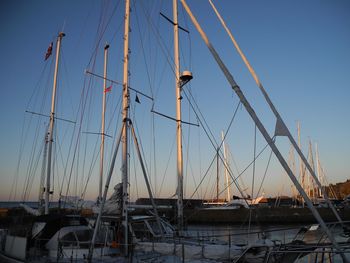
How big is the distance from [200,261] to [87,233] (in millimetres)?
7250

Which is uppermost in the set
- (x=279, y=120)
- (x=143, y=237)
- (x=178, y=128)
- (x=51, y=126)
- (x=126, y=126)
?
(x=51, y=126)

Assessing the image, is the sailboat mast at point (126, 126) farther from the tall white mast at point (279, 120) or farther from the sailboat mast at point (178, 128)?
the tall white mast at point (279, 120)

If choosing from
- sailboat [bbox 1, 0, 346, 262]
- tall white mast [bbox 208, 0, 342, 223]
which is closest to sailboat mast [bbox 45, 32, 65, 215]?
sailboat [bbox 1, 0, 346, 262]

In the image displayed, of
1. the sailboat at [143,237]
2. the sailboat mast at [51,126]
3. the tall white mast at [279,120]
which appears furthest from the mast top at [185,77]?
the sailboat mast at [51,126]

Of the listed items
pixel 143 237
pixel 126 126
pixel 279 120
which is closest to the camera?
pixel 279 120

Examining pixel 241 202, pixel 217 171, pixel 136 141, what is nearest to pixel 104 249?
pixel 136 141

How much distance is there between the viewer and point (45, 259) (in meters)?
14.1

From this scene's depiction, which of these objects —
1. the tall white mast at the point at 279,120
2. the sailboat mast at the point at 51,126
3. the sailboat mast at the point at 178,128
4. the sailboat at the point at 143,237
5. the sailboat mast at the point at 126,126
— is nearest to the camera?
the tall white mast at the point at 279,120

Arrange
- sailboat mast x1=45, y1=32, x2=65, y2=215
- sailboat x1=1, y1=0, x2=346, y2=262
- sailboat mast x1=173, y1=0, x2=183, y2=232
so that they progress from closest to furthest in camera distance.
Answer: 1. sailboat x1=1, y1=0, x2=346, y2=262
2. sailboat mast x1=173, y1=0, x2=183, y2=232
3. sailboat mast x1=45, y1=32, x2=65, y2=215

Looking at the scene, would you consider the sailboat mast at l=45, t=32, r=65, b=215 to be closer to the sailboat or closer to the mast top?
the sailboat

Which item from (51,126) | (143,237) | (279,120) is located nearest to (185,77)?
(143,237)

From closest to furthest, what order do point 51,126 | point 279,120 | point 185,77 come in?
1. point 279,120
2. point 185,77
3. point 51,126

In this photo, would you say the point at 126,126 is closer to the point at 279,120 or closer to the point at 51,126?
the point at 279,120

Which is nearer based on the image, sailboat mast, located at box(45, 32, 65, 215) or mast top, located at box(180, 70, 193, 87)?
mast top, located at box(180, 70, 193, 87)
